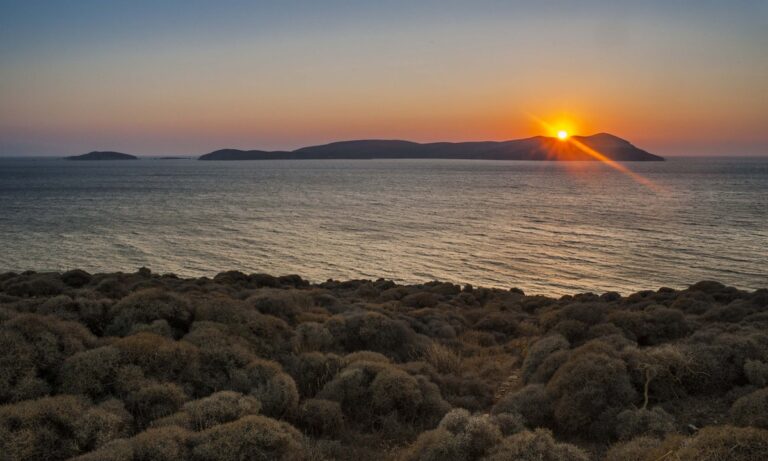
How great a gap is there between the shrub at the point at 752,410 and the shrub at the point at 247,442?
6.64m

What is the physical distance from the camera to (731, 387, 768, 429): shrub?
769cm

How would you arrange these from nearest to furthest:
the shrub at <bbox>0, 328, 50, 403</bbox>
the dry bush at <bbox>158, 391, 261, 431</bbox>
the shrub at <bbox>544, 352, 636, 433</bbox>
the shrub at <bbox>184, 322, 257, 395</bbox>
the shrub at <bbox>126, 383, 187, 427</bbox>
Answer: the dry bush at <bbox>158, 391, 261, 431</bbox> < the shrub at <bbox>0, 328, 50, 403</bbox> < the shrub at <bbox>126, 383, 187, 427</bbox> < the shrub at <bbox>544, 352, 636, 433</bbox> < the shrub at <bbox>184, 322, 257, 395</bbox>

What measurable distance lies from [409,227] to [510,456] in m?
52.6

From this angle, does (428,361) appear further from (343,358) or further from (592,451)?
(592,451)

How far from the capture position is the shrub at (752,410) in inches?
303

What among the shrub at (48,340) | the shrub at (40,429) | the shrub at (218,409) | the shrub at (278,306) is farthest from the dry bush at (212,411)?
the shrub at (278,306)

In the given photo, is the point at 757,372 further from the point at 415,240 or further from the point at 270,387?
the point at 415,240

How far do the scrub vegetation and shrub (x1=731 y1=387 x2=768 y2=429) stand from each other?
25mm

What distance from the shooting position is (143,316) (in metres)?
12.2

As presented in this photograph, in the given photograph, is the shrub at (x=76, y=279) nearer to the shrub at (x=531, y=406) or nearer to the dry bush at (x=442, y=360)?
the dry bush at (x=442, y=360)

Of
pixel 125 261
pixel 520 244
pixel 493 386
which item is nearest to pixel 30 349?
pixel 493 386

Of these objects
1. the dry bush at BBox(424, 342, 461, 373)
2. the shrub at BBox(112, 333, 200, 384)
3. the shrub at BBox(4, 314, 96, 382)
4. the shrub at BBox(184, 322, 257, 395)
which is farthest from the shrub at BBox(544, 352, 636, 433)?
the shrub at BBox(4, 314, 96, 382)

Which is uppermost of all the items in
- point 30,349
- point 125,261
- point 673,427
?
point 30,349

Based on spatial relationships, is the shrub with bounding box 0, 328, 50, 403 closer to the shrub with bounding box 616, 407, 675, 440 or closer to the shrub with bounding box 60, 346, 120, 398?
the shrub with bounding box 60, 346, 120, 398
